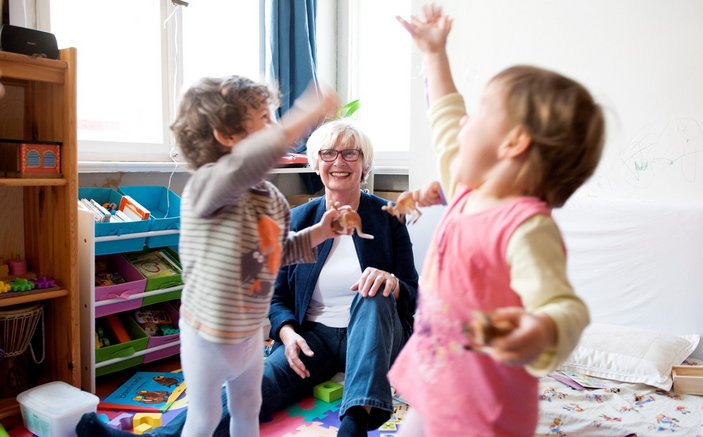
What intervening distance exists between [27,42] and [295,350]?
122cm

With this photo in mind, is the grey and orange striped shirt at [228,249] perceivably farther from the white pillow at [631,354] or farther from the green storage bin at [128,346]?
the white pillow at [631,354]

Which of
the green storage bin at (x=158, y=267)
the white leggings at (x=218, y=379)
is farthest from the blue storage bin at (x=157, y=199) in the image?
the white leggings at (x=218, y=379)

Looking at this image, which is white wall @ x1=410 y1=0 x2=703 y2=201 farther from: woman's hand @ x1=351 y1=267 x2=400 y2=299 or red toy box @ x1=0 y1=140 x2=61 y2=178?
red toy box @ x1=0 y1=140 x2=61 y2=178

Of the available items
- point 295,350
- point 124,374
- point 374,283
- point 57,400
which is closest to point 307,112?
point 374,283

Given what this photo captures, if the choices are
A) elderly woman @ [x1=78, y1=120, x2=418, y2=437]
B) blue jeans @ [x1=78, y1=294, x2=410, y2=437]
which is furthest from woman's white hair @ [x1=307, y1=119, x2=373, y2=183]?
blue jeans @ [x1=78, y1=294, x2=410, y2=437]

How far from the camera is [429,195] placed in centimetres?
93

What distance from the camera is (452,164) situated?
86 cm

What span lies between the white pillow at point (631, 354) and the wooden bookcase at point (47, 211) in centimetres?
171

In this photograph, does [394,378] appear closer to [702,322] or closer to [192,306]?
[192,306]

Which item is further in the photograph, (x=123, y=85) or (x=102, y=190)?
(x=123, y=85)

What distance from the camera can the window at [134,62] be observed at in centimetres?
236

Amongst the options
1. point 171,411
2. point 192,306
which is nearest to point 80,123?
point 171,411

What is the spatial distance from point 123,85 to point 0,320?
123cm

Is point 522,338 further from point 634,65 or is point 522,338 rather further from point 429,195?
point 634,65
